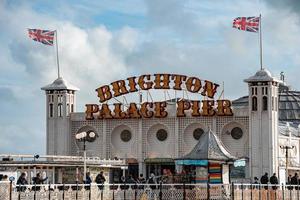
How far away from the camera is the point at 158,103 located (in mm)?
92375

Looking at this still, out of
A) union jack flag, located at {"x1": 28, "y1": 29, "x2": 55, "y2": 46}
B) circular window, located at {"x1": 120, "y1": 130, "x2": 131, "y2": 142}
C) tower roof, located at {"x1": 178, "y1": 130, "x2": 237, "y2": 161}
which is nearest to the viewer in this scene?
tower roof, located at {"x1": 178, "y1": 130, "x2": 237, "y2": 161}

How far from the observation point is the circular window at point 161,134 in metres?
93.2

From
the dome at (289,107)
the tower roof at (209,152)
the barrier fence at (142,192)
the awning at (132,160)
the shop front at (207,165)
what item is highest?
the dome at (289,107)

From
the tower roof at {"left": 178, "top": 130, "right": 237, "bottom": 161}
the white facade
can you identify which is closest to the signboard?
the white facade

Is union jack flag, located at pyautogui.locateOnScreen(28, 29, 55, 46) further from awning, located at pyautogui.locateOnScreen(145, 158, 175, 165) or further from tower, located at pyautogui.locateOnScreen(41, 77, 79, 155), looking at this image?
awning, located at pyautogui.locateOnScreen(145, 158, 175, 165)

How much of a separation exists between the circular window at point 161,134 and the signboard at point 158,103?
1.87m

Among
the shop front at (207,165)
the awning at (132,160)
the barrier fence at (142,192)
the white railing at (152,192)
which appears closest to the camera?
the barrier fence at (142,192)

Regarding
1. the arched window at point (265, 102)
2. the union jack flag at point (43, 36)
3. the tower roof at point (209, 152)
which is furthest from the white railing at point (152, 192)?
the union jack flag at point (43, 36)

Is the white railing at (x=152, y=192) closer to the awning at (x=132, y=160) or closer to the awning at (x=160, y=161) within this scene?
the awning at (x=160, y=161)

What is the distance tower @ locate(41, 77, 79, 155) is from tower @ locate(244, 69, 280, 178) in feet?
62.7

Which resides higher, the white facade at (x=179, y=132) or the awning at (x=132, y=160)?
the white facade at (x=179, y=132)

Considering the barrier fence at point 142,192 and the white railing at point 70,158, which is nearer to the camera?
the barrier fence at point 142,192

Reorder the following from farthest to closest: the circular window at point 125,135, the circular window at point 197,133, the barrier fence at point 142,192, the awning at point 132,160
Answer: the circular window at point 125,135
the awning at point 132,160
the circular window at point 197,133
the barrier fence at point 142,192

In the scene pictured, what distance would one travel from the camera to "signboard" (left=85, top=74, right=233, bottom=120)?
298ft
